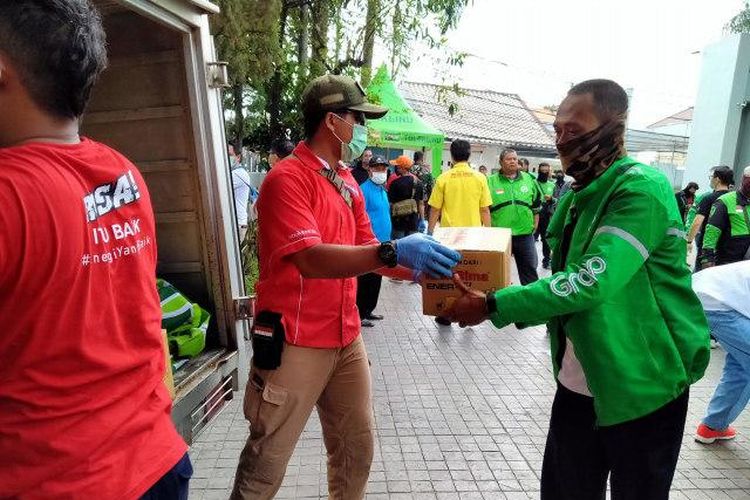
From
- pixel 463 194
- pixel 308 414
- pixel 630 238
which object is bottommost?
pixel 308 414

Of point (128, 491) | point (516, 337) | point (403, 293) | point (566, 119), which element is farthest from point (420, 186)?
point (128, 491)

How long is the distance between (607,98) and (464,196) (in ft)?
13.7

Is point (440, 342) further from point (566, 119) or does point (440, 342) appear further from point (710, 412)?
point (566, 119)

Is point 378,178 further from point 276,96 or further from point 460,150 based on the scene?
point 276,96

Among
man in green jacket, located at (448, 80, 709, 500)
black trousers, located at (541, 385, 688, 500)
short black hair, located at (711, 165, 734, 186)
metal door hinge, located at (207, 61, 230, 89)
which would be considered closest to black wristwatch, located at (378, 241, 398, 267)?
man in green jacket, located at (448, 80, 709, 500)

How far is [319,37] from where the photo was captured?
313 inches

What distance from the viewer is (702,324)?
1.88 meters

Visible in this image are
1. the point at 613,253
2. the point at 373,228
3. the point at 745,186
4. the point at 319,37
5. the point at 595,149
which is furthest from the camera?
the point at 319,37

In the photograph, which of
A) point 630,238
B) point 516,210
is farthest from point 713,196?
point 630,238

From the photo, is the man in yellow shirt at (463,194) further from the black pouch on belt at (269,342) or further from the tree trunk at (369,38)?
the black pouch on belt at (269,342)

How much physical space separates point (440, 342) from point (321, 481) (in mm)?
2782

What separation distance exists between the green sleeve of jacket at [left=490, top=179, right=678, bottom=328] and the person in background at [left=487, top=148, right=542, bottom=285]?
457 cm

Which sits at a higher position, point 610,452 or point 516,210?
point 516,210

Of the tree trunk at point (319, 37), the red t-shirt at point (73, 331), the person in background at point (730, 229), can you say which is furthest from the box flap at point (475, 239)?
the tree trunk at point (319, 37)
